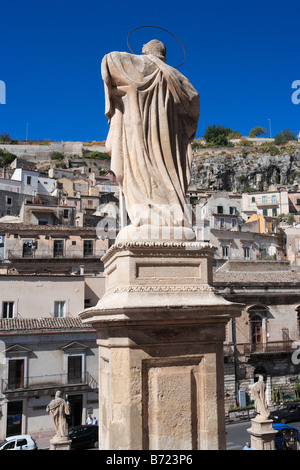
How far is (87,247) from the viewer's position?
41.6 metres

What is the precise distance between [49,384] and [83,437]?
5.31m

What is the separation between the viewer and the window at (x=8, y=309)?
25594 millimetres

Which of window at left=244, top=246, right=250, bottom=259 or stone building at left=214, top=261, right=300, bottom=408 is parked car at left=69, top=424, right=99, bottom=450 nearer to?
stone building at left=214, top=261, right=300, bottom=408

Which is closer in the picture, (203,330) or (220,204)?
(203,330)

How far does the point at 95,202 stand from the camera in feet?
190

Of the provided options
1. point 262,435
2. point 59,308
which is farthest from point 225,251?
point 262,435

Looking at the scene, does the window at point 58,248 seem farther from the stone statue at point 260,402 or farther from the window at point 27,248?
the stone statue at point 260,402

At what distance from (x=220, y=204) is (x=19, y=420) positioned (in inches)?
1802

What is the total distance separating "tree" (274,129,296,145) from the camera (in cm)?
11854

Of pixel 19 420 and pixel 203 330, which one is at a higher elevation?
pixel 203 330

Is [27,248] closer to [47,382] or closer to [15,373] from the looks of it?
[15,373]

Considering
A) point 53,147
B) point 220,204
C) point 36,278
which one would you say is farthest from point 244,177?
point 36,278

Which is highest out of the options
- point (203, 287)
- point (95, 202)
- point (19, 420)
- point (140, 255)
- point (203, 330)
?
point (95, 202)
